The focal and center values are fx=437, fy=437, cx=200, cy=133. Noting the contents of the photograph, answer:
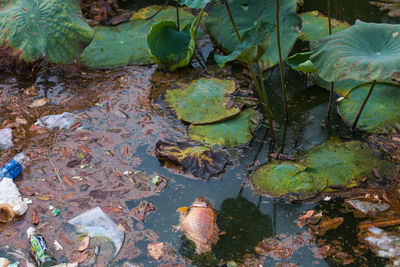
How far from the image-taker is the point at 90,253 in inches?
79.7

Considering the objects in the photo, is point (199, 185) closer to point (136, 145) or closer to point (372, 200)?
point (136, 145)

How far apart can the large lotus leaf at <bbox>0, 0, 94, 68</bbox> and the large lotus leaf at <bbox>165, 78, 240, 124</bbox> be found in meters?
0.77

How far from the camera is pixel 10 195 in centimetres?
226

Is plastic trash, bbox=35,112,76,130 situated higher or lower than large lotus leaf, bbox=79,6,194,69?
lower

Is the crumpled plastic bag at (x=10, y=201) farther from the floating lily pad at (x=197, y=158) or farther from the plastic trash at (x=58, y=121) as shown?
the floating lily pad at (x=197, y=158)

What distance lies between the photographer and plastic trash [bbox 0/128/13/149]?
265 cm

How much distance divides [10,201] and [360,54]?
1.98 meters

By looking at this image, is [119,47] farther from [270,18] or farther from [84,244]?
[84,244]

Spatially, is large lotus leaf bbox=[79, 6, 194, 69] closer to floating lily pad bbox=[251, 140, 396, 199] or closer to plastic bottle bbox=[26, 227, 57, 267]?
floating lily pad bbox=[251, 140, 396, 199]

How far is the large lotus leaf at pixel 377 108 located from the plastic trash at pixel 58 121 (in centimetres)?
178

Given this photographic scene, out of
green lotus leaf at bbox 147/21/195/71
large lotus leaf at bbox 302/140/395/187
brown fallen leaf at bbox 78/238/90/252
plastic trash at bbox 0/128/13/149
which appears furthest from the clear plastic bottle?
large lotus leaf at bbox 302/140/395/187

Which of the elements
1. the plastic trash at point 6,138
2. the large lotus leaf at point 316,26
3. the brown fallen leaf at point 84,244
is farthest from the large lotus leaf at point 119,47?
the brown fallen leaf at point 84,244

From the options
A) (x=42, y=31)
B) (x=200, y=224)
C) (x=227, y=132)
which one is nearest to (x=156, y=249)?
(x=200, y=224)

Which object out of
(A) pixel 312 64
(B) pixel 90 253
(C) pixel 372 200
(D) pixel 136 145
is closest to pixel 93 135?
(D) pixel 136 145
